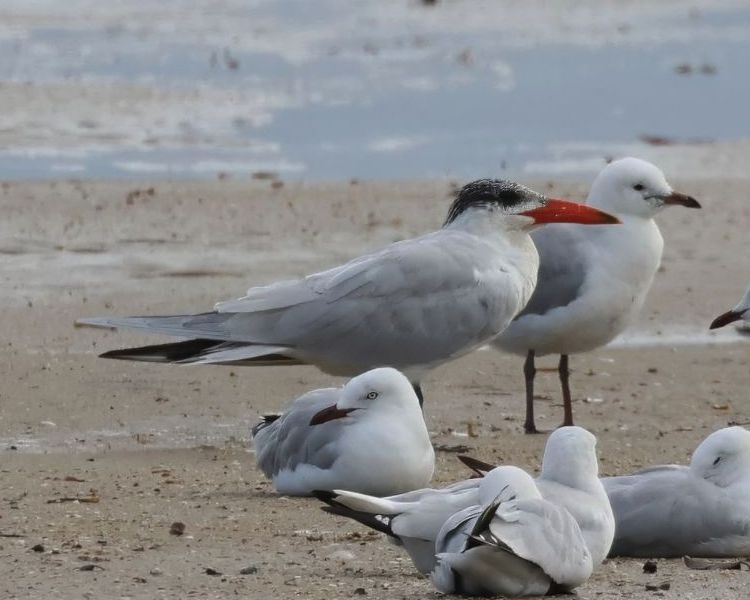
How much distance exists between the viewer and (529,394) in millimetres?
10250

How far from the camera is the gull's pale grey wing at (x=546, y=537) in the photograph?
20.9 feet

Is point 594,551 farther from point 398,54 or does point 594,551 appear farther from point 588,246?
point 398,54


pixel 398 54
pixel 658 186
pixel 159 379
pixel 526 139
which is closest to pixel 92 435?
pixel 159 379

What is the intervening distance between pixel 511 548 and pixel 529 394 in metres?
3.97

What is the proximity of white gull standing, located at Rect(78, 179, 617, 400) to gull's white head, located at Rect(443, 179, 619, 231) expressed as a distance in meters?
0.12

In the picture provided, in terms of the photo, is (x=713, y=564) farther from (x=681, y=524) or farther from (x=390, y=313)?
(x=390, y=313)

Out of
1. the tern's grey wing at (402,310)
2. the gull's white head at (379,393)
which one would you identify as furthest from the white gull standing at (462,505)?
the tern's grey wing at (402,310)

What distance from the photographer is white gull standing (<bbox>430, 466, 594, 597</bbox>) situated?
6332mm

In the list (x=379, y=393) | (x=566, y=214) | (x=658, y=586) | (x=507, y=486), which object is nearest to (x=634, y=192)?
(x=566, y=214)

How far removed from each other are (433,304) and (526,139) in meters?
9.37

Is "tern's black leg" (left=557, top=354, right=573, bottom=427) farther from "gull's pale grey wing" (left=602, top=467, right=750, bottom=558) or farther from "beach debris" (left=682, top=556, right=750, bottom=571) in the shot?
"beach debris" (left=682, top=556, right=750, bottom=571)

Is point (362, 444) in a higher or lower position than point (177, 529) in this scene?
higher

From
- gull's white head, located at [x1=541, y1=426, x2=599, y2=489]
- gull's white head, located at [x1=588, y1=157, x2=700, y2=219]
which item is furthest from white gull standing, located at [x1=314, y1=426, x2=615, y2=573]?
gull's white head, located at [x1=588, y1=157, x2=700, y2=219]

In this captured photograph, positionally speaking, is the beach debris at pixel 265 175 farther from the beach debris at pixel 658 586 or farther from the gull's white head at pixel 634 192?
the beach debris at pixel 658 586
